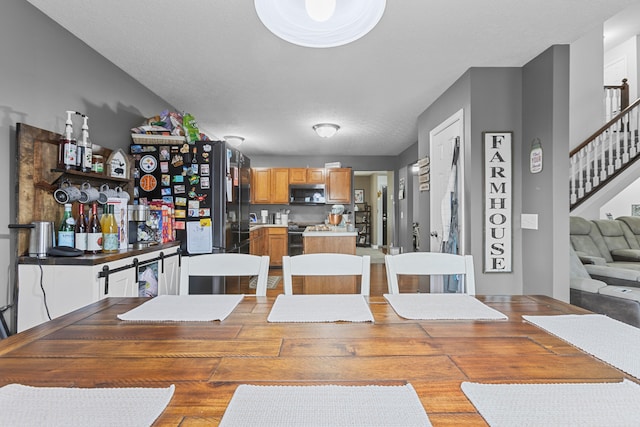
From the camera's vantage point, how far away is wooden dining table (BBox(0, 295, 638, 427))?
65 cm

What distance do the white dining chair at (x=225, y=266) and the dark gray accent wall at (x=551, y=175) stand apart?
7.55ft

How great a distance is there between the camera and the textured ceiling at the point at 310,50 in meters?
2.04

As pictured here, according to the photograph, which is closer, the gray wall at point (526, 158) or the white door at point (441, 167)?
the gray wall at point (526, 158)

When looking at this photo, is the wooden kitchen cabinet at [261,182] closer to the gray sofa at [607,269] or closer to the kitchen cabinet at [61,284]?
the kitchen cabinet at [61,284]

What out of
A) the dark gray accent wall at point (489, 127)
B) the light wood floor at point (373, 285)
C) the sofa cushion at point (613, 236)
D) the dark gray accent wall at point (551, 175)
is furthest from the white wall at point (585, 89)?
the light wood floor at point (373, 285)

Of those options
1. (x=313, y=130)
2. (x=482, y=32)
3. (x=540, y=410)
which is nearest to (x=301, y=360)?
(x=540, y=410)

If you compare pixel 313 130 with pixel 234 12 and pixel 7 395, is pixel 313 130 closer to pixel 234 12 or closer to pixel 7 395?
pixel 234 12

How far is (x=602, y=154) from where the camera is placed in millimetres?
4617

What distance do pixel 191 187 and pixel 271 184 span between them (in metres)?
3.72

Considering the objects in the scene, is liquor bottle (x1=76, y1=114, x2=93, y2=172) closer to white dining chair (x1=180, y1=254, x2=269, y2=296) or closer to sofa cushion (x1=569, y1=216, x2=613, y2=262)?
white dining chair (x1=180, y1=254, x2=269, y2=296)

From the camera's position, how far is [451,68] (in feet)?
9.47

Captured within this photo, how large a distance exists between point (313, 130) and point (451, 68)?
7.84 ft

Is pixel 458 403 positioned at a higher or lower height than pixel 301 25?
lower

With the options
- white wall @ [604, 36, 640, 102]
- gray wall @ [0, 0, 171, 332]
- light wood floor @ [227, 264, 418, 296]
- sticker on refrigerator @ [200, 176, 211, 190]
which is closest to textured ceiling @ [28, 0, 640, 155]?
gray wall @ [0, 0, 171, 332]
